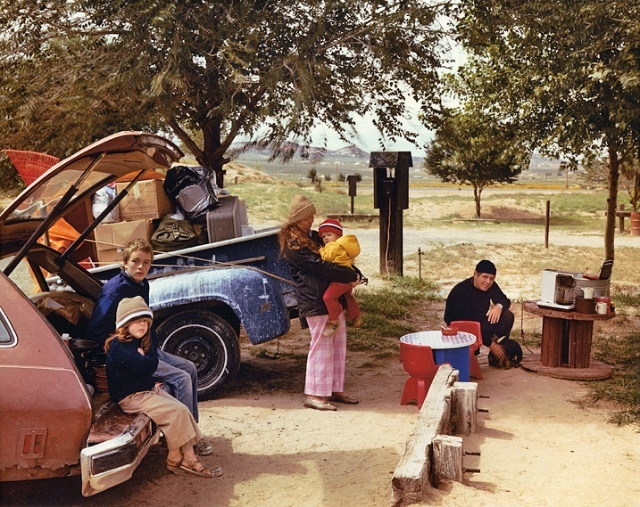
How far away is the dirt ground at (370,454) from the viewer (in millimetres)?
5199

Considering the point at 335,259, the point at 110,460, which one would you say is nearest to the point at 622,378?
the point at 335,259

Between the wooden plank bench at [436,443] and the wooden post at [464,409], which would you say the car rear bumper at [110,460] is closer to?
the wooden plank bench at [436,443]

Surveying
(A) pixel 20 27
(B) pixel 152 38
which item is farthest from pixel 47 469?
(A) pixel 20 27

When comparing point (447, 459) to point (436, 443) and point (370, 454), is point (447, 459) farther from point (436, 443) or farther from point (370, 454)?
point (370, 454)

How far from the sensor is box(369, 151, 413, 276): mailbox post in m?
16.1

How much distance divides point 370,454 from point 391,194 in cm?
1047

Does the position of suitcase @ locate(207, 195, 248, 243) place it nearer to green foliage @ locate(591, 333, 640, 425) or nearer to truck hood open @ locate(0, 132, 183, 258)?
truck hood open @ locate(0, 132, 183, 258)

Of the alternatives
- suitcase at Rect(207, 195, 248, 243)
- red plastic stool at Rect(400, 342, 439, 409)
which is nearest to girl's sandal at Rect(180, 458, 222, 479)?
red plastic stool at Rect(400, 342, 439, 409)

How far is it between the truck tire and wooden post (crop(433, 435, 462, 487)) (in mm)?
2786

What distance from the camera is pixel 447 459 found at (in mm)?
5164

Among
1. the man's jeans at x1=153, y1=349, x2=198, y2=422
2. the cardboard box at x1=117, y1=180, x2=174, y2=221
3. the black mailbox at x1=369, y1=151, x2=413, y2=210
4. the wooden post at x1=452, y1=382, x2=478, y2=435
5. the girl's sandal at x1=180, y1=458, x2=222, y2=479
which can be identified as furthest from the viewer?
the black mailbox at x1=369, y1=151, x2=413, y2=210

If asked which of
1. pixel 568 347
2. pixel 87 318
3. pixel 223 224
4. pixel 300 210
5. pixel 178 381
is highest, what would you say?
pixel 300 210

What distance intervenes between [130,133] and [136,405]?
5.78 ft

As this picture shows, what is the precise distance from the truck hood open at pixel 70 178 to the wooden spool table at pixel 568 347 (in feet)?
15.2
